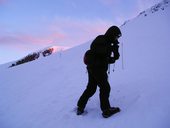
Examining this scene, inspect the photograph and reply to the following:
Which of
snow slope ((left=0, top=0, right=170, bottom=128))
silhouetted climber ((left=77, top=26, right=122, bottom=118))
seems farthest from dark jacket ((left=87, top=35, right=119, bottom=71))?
snow slope ((left=0, top=0, right=170, bottom=128))

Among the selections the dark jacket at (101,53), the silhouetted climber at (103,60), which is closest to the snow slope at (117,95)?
the silhouetted climber at (103,60)

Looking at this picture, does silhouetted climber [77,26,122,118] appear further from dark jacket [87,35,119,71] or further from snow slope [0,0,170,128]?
snow slope [0,0,170,128]

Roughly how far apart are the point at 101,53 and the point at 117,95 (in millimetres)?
1589

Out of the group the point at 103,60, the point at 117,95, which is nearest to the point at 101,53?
the point at 103,60

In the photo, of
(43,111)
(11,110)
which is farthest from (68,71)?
(43,111)

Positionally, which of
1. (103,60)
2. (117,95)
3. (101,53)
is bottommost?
(117,95)

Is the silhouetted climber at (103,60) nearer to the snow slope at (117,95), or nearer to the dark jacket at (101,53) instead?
the dark jacket at (101,53)

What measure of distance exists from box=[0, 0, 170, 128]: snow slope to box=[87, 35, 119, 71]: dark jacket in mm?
1143

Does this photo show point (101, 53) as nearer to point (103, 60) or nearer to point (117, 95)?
point (103, 60)

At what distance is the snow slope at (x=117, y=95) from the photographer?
4875 millimetres

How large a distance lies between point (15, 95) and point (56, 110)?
13.0 feet

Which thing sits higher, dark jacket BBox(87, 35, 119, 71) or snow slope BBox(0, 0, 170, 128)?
dark jacket BBox(87, 35, 119, 71)

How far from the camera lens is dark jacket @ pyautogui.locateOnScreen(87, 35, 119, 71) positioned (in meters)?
5.06

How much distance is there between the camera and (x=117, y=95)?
6.16 m
